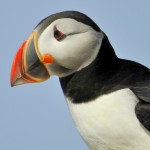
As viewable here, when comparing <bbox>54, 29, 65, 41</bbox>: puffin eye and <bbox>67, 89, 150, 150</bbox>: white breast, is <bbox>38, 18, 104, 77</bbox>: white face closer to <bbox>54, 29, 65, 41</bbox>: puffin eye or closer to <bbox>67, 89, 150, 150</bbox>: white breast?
<bbox>54, 29, 65, 41</bbox>: puffin eye

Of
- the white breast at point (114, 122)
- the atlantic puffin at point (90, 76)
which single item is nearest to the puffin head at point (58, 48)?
the atlantic puffin at point (90, 76)

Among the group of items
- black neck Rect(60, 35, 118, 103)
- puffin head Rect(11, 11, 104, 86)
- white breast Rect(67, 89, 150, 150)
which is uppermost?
puffin head Rect(11, 11, 104, 86)

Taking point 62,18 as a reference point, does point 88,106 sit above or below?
below

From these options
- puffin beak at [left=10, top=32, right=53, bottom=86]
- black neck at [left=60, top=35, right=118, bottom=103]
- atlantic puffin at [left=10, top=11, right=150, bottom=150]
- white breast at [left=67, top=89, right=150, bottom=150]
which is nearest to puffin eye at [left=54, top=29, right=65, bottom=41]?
atlantic puffin at [left=10, top=11, right=150, bottom=150]

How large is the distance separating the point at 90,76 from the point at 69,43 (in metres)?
0.24

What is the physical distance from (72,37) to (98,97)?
16.1 inches

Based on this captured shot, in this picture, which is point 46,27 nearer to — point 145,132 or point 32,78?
point 32,78

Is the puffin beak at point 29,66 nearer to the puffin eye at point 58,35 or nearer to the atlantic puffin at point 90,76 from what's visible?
the atlantic puffin at point 90,76

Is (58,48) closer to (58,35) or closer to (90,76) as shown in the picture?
(58,35)

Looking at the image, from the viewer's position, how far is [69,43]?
290 inches

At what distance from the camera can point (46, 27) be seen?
24.2 ft

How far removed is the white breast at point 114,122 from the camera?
712 cm

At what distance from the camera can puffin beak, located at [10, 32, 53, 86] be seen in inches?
292

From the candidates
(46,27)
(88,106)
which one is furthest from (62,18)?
(88,106)
